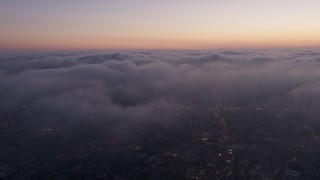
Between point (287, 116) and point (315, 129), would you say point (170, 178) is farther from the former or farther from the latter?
point (287, 116)

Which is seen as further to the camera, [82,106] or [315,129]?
[82,106]

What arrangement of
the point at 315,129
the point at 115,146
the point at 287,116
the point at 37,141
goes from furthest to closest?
the point at 287,116
the point at 315,129
the point at 37,141
the point at 115,146

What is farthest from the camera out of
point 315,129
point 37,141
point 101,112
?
point 101,112

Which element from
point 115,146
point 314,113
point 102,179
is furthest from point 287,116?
point 102,179

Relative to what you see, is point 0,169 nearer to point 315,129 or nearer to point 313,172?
point 313,172

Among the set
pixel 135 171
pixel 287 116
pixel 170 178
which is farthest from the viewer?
pixel 287 116

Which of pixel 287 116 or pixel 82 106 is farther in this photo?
pixel 82 106

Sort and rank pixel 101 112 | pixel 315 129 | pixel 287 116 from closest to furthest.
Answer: pixel 315 129 < pixel 287 116 < pixel 101 112

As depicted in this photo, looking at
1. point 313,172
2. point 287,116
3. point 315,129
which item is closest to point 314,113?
point 287,116

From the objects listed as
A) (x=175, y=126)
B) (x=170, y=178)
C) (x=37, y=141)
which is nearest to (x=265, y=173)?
(x=170, y=178)
